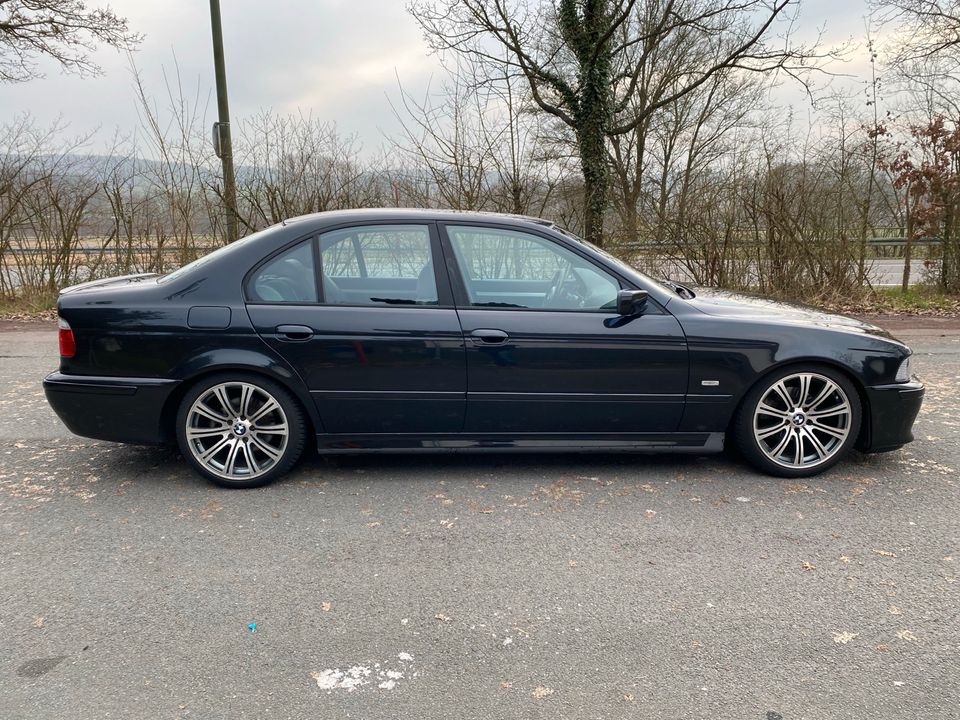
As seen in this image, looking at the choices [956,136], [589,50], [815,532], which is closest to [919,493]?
[815,532]

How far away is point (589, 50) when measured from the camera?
43.1 feet

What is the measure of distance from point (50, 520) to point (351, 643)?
2.01m

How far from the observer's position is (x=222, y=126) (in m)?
11.2

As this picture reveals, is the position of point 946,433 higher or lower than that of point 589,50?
lower

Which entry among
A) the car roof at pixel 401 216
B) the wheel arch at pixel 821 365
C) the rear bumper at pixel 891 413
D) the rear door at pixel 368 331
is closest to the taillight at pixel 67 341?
the rear door at pixel 368 331

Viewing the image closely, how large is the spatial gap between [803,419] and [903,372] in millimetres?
666

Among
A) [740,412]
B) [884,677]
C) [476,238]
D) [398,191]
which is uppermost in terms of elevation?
[398,191]

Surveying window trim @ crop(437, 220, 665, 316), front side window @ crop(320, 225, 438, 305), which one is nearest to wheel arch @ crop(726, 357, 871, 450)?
window trim @ crop(437, 220, 665, 316)

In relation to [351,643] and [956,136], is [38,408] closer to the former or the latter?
[351,643]

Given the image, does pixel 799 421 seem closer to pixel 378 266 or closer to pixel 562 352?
pixel 562 352

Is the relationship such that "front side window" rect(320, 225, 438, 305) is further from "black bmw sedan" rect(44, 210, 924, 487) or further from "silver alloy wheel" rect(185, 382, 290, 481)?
"silver alloy wheel" rect(185, 382, 290, 481)

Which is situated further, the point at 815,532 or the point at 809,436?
the point at 809,436

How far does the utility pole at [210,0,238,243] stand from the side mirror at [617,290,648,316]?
9.07 m

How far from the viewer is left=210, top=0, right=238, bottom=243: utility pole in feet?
36.9
